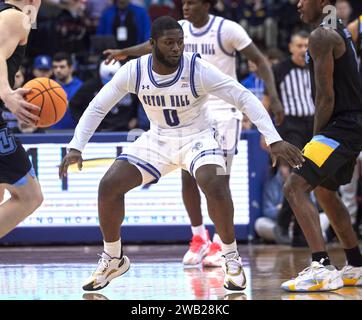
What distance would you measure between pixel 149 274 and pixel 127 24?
645 cm

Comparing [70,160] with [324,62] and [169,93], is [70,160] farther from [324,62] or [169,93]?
[324,62]

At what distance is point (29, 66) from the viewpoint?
1507 centimetres

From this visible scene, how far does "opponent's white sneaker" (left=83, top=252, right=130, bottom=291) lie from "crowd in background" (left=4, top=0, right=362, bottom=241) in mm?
4185

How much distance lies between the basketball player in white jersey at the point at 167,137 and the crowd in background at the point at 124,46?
13.1 feet

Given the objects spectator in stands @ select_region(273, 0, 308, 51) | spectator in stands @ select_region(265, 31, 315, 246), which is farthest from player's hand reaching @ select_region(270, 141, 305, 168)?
spectator in stands @ select_region(273, 0, 308, 51)

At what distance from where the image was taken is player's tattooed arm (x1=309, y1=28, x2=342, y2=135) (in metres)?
7.30

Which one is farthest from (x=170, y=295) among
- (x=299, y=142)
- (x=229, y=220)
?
(x=299, y=142)

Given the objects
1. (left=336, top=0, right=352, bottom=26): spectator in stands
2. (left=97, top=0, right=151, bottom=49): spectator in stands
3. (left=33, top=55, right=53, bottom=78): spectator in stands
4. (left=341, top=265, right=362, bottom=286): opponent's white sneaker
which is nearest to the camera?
(left=341, top=265, right=362, bottom=286): opponent's white sneaker

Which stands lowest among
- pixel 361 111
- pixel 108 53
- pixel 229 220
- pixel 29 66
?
pixel 229 220

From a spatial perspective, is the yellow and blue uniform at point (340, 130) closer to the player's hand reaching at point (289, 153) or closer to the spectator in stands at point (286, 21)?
the player's hand reaching at point (289, 153)

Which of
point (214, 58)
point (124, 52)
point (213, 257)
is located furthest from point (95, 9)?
point (213, 257)

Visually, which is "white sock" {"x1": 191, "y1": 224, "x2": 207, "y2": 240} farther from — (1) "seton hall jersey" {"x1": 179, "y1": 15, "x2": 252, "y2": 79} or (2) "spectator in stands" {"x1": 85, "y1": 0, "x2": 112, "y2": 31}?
(2) "spectator in stands" {"x1": 85, "y1": 0, "x2": 112, "y2": 31}

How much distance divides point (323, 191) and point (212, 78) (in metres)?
1.32
